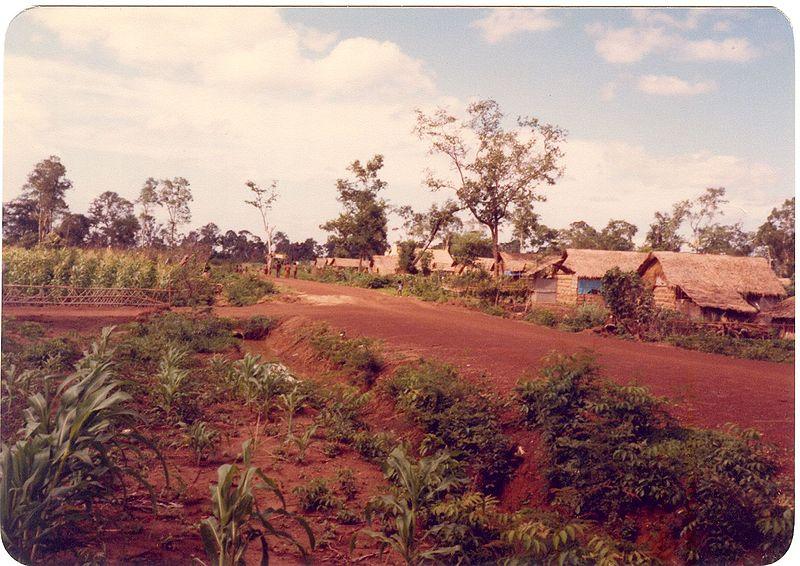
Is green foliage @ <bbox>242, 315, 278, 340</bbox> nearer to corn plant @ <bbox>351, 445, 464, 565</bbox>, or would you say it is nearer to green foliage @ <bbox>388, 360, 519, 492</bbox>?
green foliage @ <bbox>388, 360, 519, 492</bbox>

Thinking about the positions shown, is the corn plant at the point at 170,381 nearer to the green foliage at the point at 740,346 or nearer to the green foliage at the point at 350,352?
the green foliage at the point at 350,352

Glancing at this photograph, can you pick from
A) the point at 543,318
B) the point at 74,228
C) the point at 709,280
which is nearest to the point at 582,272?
the point at 543,318

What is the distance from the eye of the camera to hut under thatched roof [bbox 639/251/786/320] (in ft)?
28.3

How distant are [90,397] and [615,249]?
1134 cm

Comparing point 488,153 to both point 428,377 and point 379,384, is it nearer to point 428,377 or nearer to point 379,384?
point 428,377

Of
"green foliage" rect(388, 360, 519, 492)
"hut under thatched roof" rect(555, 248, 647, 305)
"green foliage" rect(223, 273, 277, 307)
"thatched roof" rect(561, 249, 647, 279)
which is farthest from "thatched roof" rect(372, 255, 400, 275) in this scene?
"hut under thatched roof" rect(555, 248, 647, 305)

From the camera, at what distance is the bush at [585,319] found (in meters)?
11.1

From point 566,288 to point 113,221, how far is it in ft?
45.0

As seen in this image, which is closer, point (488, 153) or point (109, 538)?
point (109, 538)

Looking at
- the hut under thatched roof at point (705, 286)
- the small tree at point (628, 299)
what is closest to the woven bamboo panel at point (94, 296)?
the hut under thatched roof at point (705, 286)

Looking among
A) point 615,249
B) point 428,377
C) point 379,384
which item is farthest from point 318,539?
point 615,249

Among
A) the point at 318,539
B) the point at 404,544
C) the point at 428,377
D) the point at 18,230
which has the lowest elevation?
the point at 318,539

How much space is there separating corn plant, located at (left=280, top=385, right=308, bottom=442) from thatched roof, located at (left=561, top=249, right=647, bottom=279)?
9.31m

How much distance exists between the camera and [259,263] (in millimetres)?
5602
